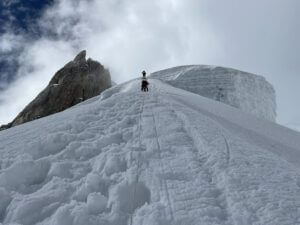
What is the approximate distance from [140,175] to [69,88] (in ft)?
180

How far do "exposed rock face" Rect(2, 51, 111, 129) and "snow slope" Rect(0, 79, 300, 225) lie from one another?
4636cm

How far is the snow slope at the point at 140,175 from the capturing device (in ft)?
26.9

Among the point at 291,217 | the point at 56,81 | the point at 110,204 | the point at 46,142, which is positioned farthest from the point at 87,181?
the point at 56,81

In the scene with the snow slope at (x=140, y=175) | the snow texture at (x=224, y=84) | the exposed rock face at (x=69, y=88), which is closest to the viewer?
the snow slope at (x=140, y=175)

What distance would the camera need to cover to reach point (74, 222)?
790 centimetres

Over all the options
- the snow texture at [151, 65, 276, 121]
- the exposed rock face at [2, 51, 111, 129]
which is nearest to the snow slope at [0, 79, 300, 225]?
the snow texture at [151, 65, 276, 121]

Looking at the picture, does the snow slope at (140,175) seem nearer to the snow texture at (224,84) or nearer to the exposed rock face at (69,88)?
the snow texture at (224,84)

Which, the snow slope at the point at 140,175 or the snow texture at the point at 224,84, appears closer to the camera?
the snow slope at the point at 140,175

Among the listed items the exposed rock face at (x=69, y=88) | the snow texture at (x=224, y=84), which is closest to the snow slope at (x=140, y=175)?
the snow texture at (x=224, y=84)

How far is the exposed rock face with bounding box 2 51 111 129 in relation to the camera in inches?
2338

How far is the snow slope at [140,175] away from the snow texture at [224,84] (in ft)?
119

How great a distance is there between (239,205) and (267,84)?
50966 mm

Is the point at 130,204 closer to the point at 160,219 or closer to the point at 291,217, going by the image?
the point at 160,219

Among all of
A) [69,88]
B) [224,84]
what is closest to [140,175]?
[224,84]
